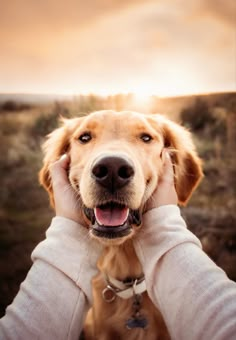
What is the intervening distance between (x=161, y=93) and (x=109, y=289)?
0.90 metres

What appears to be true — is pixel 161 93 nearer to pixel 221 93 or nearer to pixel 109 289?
pixel 221 93

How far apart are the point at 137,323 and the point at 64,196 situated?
1.66 feet

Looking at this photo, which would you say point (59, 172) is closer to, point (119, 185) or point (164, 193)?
point (119, 185)

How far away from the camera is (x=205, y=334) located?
68 cm

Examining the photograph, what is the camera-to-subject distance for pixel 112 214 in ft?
3.45

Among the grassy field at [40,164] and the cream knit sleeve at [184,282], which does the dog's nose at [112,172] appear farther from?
the grassy field at [40,164]

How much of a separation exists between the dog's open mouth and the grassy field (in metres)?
0.63

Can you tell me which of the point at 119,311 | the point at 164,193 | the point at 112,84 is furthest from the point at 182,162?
the point at 119,311

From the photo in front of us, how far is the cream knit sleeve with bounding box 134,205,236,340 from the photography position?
667mm

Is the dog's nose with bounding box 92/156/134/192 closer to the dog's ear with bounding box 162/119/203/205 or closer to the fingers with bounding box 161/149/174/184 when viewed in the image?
the fingers with bounding box 161/149/174/184

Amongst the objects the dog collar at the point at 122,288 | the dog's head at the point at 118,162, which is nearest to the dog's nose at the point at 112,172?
the dog's head at the point at 118,162

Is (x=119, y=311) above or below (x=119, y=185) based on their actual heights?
below

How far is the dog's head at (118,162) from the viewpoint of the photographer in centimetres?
101

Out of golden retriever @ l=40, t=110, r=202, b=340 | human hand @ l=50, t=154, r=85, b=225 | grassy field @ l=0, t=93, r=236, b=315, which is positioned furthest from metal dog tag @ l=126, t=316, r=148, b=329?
grassy field @ l=0, t=93, r=236, b=315
